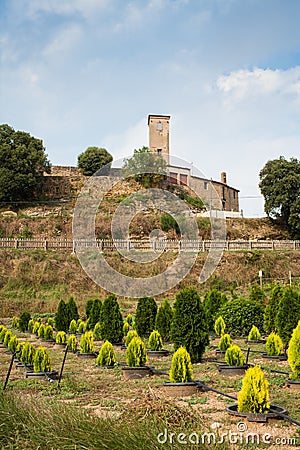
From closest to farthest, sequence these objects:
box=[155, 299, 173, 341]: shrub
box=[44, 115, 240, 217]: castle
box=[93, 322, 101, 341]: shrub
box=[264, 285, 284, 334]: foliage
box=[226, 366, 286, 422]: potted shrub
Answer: box=[226, 366, 286, 422]: potted shrub → box=[264, 285, 284, 334]: foliage → box=[155, 299, 173, 341]: shrub → box=[93, 322, 101, 341]: shrub → box=[44, 115, 240, 217]: castle

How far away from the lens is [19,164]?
33.8 m

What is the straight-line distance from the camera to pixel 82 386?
20.9 ft

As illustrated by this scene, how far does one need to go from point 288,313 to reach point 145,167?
28.4 m

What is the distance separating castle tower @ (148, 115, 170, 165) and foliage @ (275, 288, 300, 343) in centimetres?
3451

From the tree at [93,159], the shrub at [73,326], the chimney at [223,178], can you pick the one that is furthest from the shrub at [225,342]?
the chimney at [223,178]

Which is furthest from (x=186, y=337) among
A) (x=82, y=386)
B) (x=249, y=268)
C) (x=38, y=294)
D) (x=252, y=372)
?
(x=249, y=268)

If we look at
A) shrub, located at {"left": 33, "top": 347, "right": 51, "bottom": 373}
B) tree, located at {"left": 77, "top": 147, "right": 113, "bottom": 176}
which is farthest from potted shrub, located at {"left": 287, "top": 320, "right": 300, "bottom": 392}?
tree, located at {"left": 77, "top": 147, "right": 113, "bottom": 176}

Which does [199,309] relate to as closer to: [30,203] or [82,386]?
[82,386]

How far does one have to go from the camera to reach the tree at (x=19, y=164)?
33469 mm

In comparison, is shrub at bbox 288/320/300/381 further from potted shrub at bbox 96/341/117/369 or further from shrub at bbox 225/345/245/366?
potted shrub at bbox 96/341/117/369

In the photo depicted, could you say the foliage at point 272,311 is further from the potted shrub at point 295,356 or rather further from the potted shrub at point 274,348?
the potted shrub at point 295,356

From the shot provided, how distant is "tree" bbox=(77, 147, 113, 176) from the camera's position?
40.2m

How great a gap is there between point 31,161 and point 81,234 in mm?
9195

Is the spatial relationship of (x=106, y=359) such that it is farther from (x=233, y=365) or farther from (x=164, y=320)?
(x=164, y=320)
